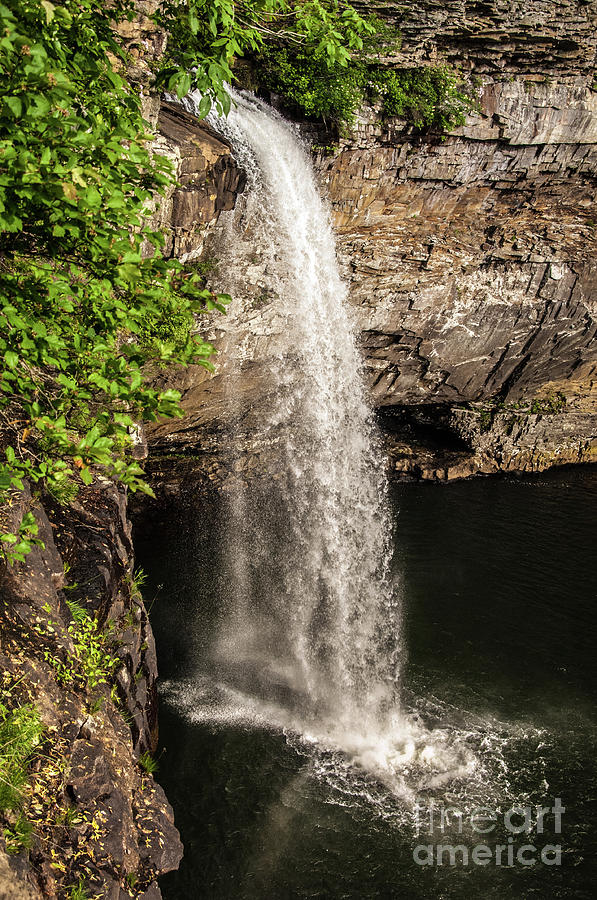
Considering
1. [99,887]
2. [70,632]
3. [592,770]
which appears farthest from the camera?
[592,770]

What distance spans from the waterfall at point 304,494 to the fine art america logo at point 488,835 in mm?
1724

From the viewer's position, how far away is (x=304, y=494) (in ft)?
56.3

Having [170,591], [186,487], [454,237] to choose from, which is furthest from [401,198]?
[170,591]

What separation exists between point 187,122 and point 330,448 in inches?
349

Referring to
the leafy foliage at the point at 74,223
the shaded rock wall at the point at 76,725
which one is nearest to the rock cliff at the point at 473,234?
the shaded rock wall at the point at 76,725

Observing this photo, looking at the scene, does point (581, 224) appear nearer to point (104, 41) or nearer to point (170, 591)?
point (170, 591)

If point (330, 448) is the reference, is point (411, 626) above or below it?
below

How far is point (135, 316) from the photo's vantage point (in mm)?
3744

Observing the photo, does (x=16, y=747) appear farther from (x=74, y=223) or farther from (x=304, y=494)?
(x=304, y=494)

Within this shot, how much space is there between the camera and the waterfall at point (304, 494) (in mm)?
10383

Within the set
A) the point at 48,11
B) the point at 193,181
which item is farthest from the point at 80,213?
the point at 193,181

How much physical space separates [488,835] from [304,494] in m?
10.7

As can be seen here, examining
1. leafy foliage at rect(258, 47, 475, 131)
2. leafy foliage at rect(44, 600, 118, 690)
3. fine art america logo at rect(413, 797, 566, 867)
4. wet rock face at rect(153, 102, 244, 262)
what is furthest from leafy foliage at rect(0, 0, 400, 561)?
leafy foliage at rect(258, 47, 475, 131)

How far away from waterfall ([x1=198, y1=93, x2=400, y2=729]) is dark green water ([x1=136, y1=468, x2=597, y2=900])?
2.28ft
